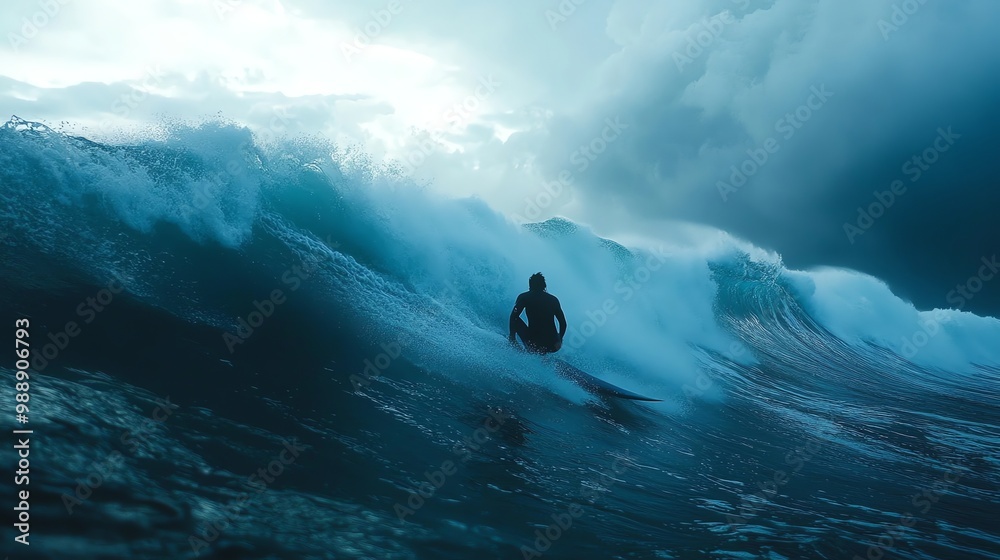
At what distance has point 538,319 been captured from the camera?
356 inches

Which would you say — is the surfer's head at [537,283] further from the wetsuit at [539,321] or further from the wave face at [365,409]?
the wave face at [365,409]

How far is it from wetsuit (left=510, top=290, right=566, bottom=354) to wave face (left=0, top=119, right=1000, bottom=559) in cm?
36

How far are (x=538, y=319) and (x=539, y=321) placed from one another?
0.04 m

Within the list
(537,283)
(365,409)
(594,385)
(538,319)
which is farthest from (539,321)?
(365,409)

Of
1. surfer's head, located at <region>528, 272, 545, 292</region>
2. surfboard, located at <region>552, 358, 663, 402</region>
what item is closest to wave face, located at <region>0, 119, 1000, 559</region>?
surfboard, located at <region>552, 358, 663, 402</region>

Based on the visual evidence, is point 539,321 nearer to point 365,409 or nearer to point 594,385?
point 594,385

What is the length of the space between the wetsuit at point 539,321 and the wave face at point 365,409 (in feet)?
1.19

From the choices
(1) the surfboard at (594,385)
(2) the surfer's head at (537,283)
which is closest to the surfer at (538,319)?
(2) the surfer's head at (537,283)

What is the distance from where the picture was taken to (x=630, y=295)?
58.2 ft

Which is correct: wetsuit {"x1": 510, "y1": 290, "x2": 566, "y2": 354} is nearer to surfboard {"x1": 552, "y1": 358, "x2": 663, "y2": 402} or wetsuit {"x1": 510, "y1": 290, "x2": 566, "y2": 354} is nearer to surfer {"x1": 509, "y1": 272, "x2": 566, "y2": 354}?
surfer {"x1": 509, "y1": 272, "x2": 566, "y2": 354}

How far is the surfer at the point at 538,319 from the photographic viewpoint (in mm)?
8984

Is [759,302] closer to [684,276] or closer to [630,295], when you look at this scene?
[684,276]

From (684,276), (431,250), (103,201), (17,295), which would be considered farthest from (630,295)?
(17,295)

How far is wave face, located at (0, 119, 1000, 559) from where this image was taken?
3.12 m
